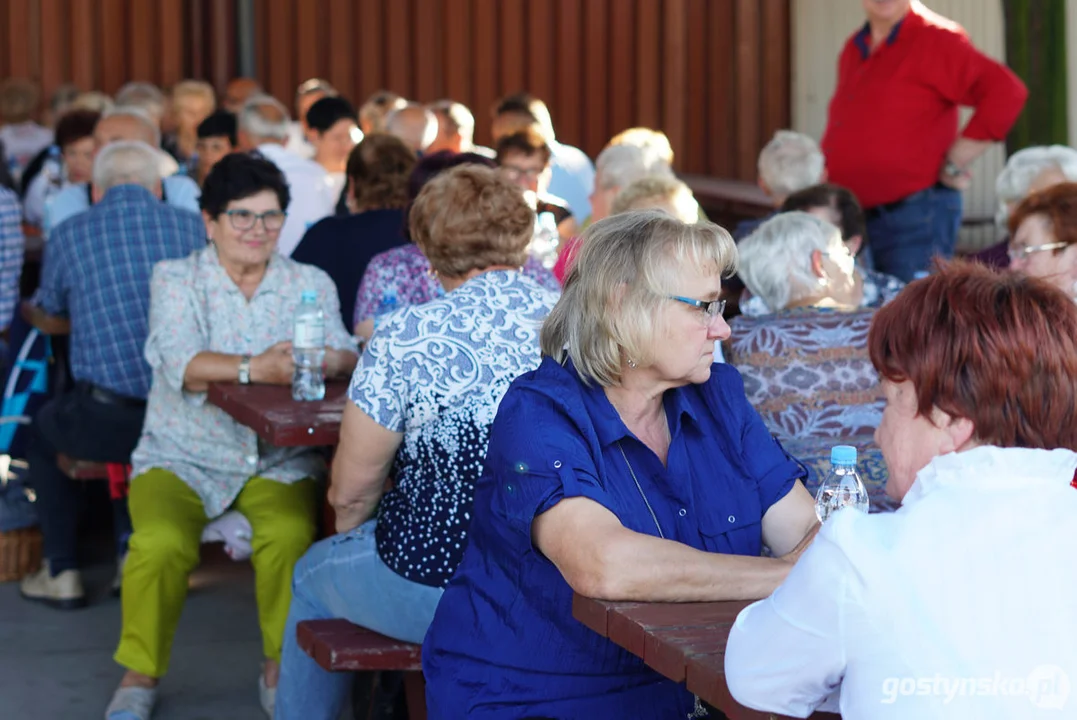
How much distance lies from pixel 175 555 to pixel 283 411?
0.47m

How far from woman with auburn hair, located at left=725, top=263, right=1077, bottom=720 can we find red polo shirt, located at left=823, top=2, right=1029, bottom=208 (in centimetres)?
405

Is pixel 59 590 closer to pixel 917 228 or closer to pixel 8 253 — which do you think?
pixel 8 253

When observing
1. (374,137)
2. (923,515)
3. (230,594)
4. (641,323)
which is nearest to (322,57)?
(374,137)

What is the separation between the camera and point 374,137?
15.1ft

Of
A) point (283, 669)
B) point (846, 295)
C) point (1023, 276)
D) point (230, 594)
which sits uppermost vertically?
point (1023, 276)

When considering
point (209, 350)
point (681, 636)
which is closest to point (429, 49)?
point (209, 350)

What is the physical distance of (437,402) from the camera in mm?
2611

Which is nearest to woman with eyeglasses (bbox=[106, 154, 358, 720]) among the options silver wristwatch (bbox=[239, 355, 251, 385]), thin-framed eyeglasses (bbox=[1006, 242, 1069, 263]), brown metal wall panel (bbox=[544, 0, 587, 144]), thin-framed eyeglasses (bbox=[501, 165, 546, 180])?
silver wristwatch (bbox=[239, 355, 251, 385])

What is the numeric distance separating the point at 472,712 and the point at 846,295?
1.83 metres

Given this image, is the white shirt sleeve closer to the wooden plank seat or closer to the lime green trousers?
the lime green trousers

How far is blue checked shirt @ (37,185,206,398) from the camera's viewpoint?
12.9ft

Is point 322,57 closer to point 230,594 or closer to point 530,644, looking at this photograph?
point 230,594

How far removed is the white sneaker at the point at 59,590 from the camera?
422 centimetres

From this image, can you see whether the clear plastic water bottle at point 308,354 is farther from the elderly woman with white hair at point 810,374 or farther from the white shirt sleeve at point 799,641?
the white shirt sleeve at point 799,641
